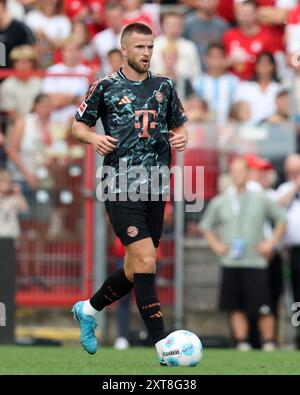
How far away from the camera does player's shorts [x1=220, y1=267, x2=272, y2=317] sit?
50.9 feet

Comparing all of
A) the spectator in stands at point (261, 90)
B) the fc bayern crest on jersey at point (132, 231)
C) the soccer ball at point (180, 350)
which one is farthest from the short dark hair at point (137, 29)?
the spectator in stands at point (261, 90)

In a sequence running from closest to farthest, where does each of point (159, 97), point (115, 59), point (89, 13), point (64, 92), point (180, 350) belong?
point (180, 350)
point (159, 97)
point (64, 92)
point (115, 59)
point (89, 13)

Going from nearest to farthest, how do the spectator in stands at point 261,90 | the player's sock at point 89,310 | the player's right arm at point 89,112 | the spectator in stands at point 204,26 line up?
the player's right arm at point 89,112
the player's sock at point 89,310
the spectator in stands at point 261,90
the spectator in stands at point 204,26

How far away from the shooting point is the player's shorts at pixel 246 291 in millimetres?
15500

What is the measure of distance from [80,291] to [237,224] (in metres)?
2.23

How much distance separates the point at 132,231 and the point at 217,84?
26.0 ft

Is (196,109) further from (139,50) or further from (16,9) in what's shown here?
(139,50)

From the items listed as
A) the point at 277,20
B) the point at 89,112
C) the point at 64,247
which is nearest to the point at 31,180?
the point at 64,247

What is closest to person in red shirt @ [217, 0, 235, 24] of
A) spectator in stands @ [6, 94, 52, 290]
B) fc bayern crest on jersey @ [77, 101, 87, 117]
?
spectator in stands @ [6, 94, 52, 290]

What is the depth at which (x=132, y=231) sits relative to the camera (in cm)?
Answer: 934

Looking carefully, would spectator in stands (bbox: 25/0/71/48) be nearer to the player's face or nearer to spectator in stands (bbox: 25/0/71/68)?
spectator in stands (bbox: 25/0/71/68)

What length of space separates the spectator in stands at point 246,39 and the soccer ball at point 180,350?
Result: 9.18 meters

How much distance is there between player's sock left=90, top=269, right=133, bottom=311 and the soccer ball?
767 mm

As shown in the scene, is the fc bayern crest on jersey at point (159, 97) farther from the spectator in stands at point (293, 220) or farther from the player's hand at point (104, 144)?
the spectator in stands at point (293, 220)
